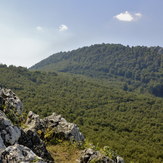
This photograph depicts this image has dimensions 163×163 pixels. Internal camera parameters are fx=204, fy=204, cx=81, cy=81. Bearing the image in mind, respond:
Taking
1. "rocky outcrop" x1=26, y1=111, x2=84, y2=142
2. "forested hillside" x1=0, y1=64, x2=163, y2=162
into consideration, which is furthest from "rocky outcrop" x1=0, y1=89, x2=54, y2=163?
"forested hillside" x1=0, y1=64, x2=163, y2=162

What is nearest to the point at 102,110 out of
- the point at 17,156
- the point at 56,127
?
the point at 56,127

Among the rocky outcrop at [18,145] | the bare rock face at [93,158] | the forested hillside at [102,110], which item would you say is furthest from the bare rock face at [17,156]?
the forested hillside at [102,110]

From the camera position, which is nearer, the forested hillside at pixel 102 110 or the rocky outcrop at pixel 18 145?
the rocky outcrop at pixel 18 145

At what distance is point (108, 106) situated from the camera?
11169 cm

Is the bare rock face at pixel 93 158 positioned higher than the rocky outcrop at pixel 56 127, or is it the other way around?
the rocky outcrop at pixel 56 127

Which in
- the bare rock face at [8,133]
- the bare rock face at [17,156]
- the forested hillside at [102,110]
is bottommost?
the forested hillside at [102,110]

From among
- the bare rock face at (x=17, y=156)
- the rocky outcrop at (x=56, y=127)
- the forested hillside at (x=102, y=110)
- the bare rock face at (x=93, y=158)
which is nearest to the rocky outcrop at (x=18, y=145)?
the bare rock face at (x=17, y=156)

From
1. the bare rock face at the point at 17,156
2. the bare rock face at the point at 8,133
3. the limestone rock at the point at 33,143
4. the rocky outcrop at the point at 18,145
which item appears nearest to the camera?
the bare rock face at the point at 17,156

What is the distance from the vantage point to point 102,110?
103875 mm

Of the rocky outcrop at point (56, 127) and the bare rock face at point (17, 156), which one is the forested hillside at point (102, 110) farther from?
the bare rock face at point (17, 156)

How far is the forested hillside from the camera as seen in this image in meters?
56.7

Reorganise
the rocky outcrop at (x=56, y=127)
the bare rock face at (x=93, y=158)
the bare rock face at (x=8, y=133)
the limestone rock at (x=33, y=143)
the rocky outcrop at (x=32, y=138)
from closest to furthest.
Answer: the rocky outcrop at (x=32, y=138) → the bare rock face at (x=8, y=133) → the limestone rock at (x=33, y=143) → the bare rock face at (x=93, y=158) → the rocky outcrop at (x=56, y=127)

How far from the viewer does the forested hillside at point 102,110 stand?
56706 mm

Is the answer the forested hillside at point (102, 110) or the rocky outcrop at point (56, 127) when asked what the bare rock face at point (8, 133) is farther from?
the forested hillside at point (102, 110)
